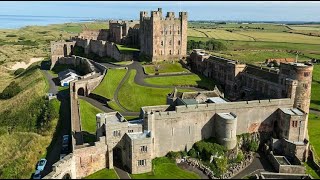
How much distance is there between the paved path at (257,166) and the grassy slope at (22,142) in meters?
28.6

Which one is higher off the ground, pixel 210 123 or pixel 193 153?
pixel 210 123

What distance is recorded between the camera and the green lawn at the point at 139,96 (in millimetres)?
66125

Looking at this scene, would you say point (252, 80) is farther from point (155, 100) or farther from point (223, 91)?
point (155, 100)

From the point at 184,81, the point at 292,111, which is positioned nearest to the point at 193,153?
the point at 292,111

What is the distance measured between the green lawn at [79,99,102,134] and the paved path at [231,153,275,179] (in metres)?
23.3

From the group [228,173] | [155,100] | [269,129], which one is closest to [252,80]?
[269,129]

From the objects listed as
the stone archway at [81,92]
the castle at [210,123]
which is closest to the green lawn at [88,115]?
the stone archway at [81,92]

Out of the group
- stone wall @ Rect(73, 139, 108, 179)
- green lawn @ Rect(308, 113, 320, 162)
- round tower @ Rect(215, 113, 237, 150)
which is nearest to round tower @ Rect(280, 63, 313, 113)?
green lawn @ Rect(308, 113, 320, 162)

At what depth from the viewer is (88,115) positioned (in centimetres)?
6234

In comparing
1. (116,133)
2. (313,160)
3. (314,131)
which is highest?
(116,133)

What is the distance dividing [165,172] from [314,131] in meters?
34.4

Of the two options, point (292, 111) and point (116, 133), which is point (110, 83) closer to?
point (116, 133)

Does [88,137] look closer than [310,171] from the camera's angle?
No

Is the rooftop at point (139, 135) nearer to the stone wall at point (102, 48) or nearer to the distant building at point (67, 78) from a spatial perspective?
the distant building at point (67, 78)
